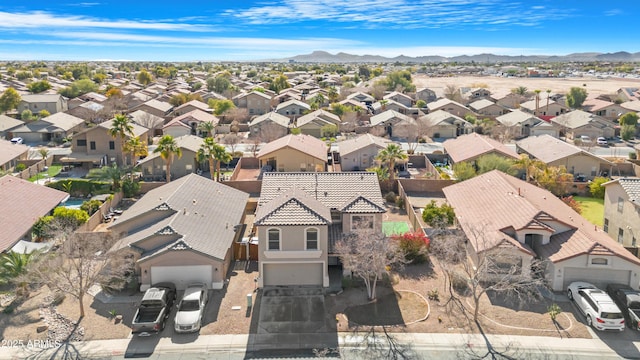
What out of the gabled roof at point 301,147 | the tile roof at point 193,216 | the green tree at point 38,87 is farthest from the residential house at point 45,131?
the green tree at point 38,87

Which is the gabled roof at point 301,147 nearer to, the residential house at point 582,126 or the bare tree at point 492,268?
the bare tree at point 492,268

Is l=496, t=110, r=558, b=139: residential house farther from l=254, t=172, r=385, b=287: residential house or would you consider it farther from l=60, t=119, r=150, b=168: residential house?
l=60, t=119, r=150, b=168: residential house

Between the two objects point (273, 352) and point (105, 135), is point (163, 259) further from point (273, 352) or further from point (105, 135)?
point (105, 135)

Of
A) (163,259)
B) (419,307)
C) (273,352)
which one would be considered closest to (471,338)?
(419,307)

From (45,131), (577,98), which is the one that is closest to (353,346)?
(45,131)

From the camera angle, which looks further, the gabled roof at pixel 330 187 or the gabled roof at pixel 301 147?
the gabled roof at pixel 301 147
